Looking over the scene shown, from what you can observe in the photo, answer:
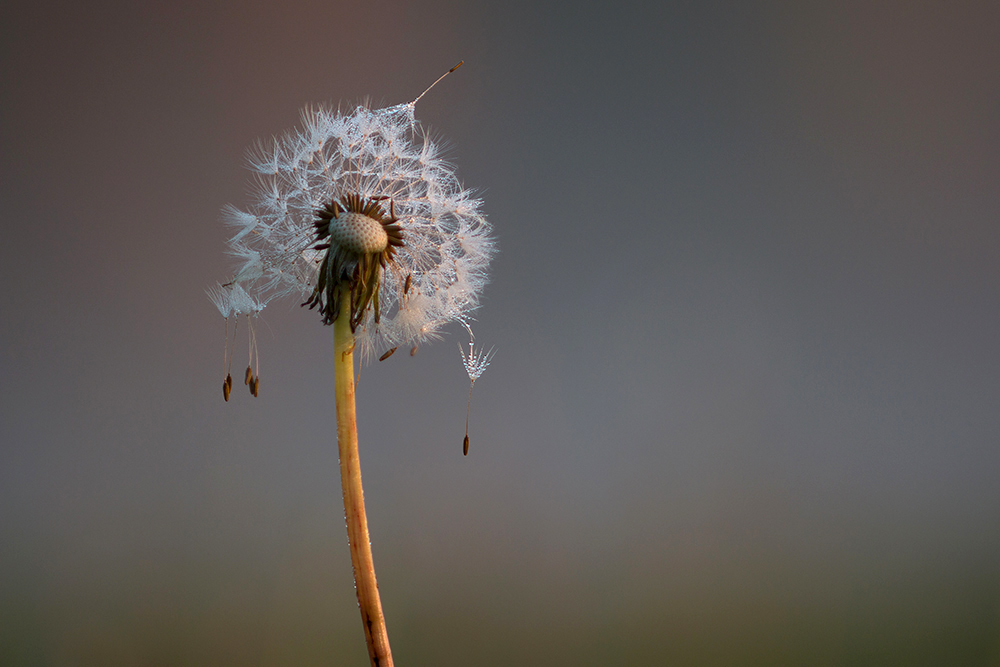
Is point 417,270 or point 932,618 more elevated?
point 417,270

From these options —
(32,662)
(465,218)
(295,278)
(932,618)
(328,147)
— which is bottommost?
(32,662)

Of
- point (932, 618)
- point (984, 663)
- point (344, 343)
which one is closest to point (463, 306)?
point (344, 343)

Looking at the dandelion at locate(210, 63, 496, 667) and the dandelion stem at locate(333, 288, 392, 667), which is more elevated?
the dandelion at locate(210, 63, 496, 667)

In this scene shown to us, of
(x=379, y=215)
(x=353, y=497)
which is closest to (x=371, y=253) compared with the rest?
(x=379, y=215)

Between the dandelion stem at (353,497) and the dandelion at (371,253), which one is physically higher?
the dandelion at (371,253)

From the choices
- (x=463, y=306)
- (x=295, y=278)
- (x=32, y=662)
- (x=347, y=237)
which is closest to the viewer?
(x=347, y=237)

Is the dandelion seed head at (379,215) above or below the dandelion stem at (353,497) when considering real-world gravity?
above

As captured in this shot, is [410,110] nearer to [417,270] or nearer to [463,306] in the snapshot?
[417,270]

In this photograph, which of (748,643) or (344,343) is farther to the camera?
(748,643)
